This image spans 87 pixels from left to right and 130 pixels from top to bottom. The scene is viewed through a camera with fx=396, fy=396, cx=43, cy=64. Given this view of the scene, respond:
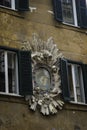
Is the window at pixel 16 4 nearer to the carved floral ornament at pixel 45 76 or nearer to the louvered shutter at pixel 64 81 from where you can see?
the carved floral ornament at pixel 45 76

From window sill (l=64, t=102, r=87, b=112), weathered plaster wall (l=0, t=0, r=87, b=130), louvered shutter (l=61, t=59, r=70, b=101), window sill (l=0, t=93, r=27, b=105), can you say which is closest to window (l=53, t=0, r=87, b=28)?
weathered plaster wall (l=0, t=0, r=87, b=130)

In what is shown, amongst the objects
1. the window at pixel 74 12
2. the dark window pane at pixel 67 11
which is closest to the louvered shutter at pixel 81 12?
the window at pixel 74 12

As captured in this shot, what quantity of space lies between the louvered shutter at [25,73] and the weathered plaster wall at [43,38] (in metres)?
0.42

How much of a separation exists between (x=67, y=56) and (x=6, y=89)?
3.57 meters

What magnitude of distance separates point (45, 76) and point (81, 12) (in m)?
4.01

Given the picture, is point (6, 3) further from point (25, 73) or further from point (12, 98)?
point (12, 98)

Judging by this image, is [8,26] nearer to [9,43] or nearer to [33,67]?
[9,43]

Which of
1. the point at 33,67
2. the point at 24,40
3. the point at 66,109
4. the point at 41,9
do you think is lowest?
the point at 66,109

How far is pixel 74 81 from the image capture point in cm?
1644

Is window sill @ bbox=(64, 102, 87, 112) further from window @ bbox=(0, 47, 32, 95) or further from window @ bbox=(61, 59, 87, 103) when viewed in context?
window @ bbox=(0, 47, 32, 95)

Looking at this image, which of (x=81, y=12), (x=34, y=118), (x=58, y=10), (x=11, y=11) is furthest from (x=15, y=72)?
(x=81, y=12)

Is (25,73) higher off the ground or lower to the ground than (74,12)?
lower

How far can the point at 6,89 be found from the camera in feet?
46.2

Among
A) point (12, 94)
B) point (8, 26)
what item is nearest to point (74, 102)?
point (12, 94)
